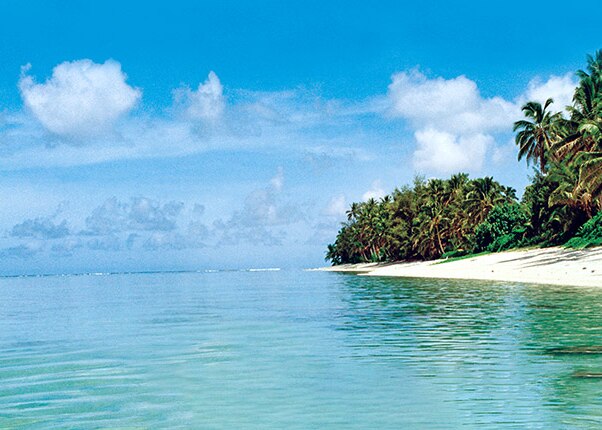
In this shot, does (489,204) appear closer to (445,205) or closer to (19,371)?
(445,205)

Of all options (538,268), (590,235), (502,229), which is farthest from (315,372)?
(502,229)

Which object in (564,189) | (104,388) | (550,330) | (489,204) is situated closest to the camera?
Result: (104,388)

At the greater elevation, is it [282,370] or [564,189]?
[564,189]

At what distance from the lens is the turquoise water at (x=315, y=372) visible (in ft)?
31.1

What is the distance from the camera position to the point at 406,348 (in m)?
15.9

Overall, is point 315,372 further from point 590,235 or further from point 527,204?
point 527,204

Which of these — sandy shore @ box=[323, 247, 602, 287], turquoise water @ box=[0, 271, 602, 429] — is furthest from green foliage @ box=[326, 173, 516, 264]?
turquoise water @ box=[0, 271, 602, 429]

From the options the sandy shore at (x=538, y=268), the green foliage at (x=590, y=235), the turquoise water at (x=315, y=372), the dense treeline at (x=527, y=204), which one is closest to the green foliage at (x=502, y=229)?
the dense treeline at (x=527, y=204)

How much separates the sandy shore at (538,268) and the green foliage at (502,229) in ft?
35.0

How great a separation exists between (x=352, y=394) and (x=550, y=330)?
9380mm

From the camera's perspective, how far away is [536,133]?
7950 centimetres

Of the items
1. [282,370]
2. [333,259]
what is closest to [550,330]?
[282,370]

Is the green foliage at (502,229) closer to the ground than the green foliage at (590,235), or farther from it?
farther from it

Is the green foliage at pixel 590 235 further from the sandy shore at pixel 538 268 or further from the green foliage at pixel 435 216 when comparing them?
the green foliage at pixel 435 216
